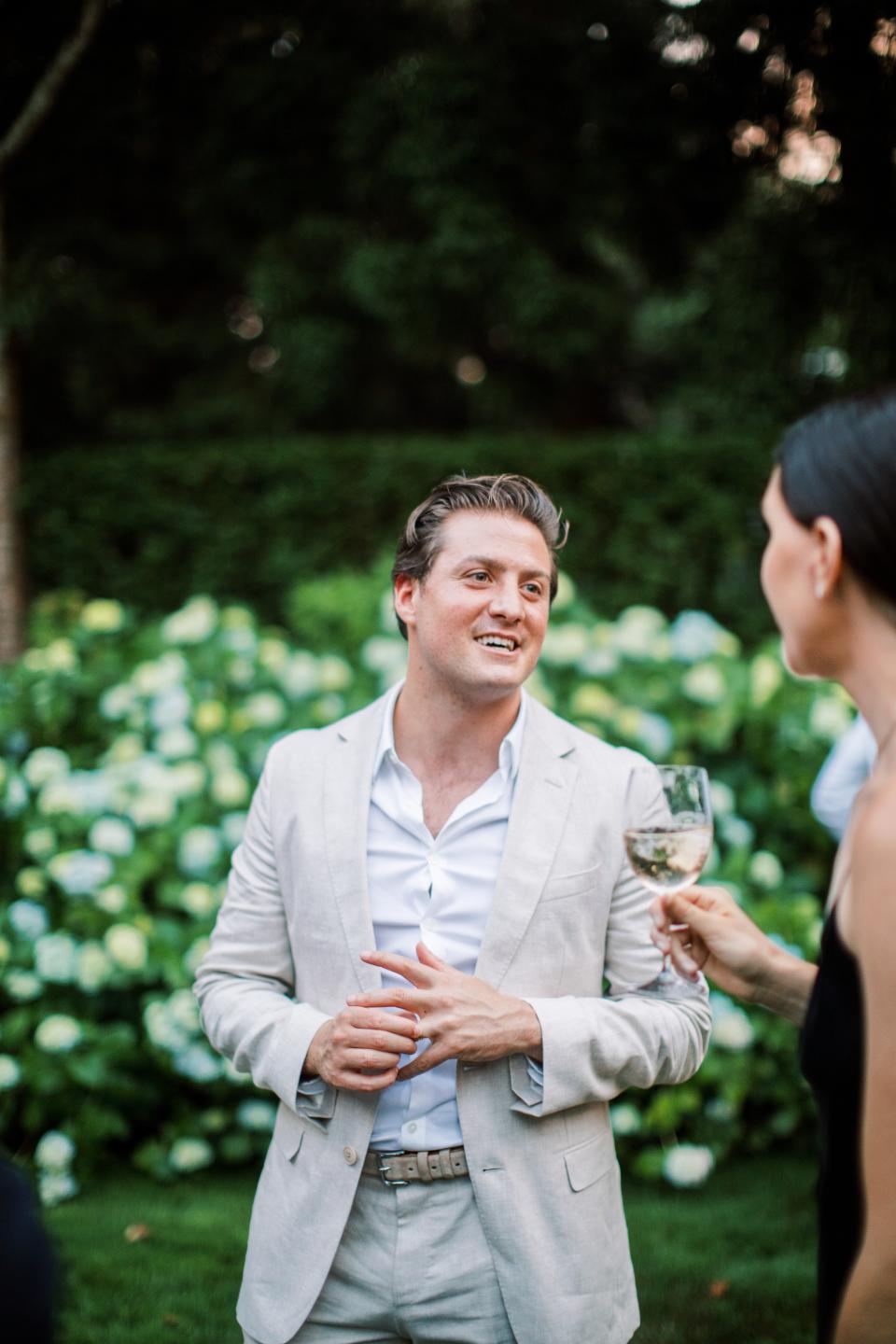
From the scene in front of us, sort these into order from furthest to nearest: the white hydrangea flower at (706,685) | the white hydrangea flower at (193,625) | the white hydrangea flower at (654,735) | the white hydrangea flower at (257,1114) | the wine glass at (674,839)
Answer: the white hydrangea flower at (193,625)
the white hydrangea flower at (706,685)
the white hydrangea flower at (654,735)
the white hydrangea flower at (257,1114)
the wine glass at (674,839)

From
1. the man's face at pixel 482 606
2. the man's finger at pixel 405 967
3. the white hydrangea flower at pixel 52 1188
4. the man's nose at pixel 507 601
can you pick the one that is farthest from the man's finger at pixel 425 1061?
the white hydrangea flower at pixel 52 1188

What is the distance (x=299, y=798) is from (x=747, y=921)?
0.94m

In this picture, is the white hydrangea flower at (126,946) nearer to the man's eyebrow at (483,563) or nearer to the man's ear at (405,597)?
the man's ear at (405,597)

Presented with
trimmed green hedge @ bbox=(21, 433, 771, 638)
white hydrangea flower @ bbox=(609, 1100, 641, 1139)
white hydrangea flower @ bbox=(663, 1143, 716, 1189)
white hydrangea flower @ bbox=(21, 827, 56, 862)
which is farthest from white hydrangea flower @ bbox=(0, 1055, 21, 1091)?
trimmed green hedge @ bbox=(21, 433, 771, 638)

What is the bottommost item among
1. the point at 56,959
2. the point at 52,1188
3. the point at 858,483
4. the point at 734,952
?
the point at 52,1188

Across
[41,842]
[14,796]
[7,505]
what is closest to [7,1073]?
[41,842]

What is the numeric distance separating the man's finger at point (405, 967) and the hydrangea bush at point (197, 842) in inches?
79.8

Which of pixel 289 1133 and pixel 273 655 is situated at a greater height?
pixel 273 655

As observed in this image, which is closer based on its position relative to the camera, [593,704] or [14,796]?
[14,796]

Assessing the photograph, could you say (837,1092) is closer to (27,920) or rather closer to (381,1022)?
(381,1022)

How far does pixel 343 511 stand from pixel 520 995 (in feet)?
27.3

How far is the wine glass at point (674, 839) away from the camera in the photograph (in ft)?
6.47

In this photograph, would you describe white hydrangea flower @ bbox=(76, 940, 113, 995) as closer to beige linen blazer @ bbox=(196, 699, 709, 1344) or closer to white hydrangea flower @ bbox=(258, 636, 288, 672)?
white hydrangea flower @ bbox=(258, 636, 288, 672)

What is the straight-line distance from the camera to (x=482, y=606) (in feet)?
8.08
